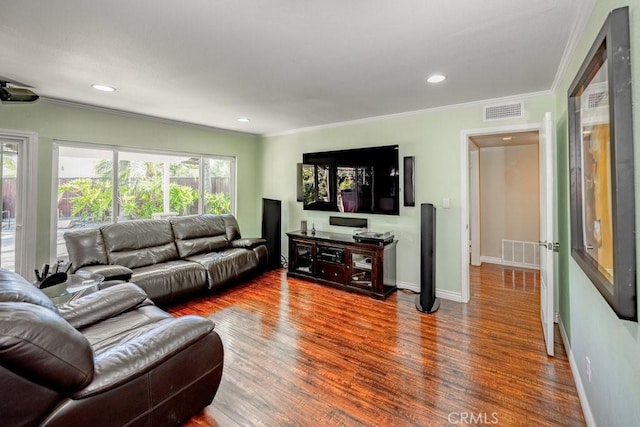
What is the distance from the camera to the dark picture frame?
107cm

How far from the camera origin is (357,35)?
6.74ft

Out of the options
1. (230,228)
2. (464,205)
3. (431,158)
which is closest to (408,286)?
(464,205)

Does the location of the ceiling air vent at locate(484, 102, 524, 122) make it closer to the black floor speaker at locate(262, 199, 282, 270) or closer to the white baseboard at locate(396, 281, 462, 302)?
the white baseboard at locate(396, 281, 462, 302)

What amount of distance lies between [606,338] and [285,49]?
256cm

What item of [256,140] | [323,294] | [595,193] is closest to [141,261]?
[323,294]

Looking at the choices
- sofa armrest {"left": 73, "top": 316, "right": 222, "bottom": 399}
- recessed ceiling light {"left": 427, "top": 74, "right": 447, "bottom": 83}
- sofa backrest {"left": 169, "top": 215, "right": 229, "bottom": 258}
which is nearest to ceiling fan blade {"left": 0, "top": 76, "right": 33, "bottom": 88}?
sofa backrest {"left": 169, "top": 215, "right": 229, "bottom": 258}

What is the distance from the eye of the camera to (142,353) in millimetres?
1465

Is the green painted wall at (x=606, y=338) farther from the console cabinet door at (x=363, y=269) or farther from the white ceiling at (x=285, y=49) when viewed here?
the console cabinet door at (x=363, y=269)

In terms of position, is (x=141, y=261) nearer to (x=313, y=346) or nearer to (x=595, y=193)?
(x=313, y=346)

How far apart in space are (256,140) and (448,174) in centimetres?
366

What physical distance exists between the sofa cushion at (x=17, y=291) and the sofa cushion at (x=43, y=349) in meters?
0.26

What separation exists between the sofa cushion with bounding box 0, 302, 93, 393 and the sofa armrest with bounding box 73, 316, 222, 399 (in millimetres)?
57

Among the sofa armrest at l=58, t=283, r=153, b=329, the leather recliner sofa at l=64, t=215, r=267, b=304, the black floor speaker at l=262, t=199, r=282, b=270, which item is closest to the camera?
the sofa armrest at l=58, t=283, r=153, b=329

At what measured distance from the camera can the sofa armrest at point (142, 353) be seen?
1.32 meters
